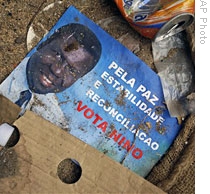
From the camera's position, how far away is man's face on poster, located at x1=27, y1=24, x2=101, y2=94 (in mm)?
1082

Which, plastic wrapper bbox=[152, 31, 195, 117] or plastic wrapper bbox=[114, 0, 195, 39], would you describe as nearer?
plastic wrapper bbox=[114, 0, 195, 39]

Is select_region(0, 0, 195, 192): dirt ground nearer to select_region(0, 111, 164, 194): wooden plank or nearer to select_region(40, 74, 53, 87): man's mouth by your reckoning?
select_region(40, 74, 53, 87): man's mouth

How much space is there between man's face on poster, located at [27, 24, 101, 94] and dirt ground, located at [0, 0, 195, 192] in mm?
40

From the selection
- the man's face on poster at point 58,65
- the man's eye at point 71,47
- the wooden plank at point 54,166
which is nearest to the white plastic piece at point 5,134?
the wooden plank at point 54,166

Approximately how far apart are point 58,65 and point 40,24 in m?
0.12

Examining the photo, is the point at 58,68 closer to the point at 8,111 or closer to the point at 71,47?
the point at 71,47

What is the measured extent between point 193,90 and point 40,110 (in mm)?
425

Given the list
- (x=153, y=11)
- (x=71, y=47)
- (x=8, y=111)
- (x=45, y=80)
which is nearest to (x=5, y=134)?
(x=8, y=111)

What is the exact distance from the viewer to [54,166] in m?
0.98

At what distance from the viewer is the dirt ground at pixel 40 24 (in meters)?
1.08

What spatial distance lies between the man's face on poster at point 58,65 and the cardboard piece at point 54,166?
0.12 m

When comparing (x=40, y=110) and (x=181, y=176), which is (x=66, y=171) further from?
(x=181, y=176)

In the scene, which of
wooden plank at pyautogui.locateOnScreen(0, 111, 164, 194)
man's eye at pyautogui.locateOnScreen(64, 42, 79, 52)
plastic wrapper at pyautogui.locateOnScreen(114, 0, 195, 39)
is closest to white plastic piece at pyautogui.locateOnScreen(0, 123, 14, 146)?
wooden plank at pyautogui.locateOnScreen(0, 111, 164, 194)

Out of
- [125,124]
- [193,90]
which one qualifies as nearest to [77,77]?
[125,124]
